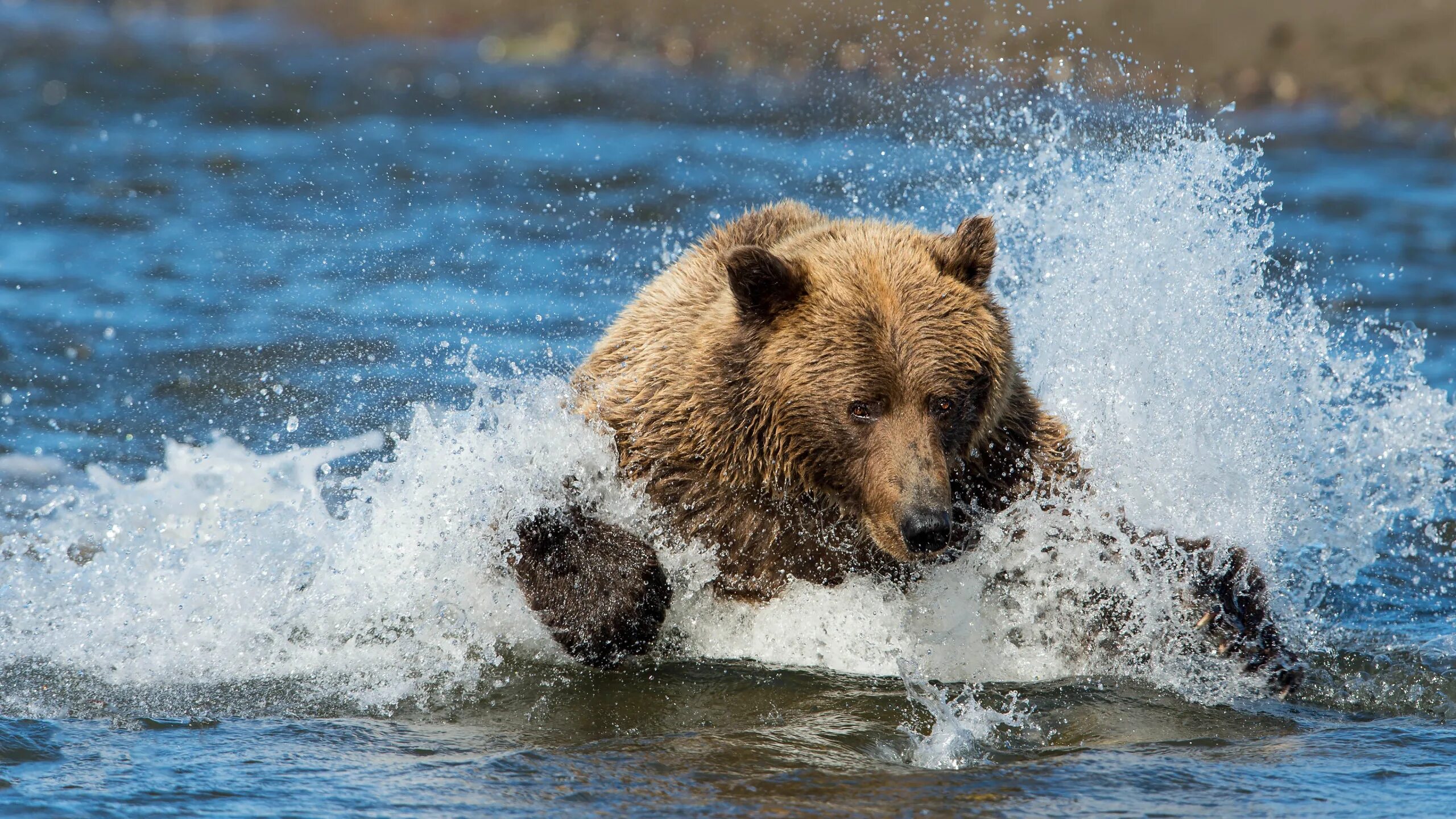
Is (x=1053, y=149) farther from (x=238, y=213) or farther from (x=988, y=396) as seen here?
(x=238, y=213)

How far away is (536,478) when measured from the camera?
5934 mm

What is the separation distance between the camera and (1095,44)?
57.1ft

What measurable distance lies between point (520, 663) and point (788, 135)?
35.9 feet

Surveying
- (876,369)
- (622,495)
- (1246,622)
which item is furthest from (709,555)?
(1246,622)

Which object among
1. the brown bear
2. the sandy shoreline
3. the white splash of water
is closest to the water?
the white splash of water

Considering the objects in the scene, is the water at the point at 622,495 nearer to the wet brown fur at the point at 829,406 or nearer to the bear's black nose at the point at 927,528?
the wet brown fur at the point at 829,406

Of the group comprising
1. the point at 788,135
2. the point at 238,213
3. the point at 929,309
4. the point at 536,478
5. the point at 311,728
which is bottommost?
the point at 311,728

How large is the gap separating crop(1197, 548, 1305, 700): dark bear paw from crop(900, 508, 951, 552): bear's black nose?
4.95 feet

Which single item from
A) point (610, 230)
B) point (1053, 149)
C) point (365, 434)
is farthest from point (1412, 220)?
point (365, 434)

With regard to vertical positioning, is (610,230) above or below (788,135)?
below

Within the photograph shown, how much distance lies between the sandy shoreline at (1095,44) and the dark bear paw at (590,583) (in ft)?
39.5

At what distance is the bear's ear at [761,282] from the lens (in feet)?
17.5

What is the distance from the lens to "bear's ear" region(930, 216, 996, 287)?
564cm

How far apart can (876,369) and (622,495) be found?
3.87 ft
